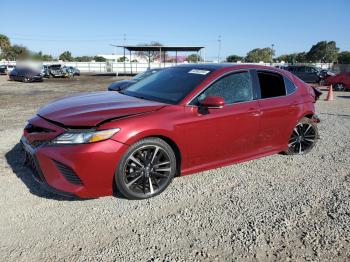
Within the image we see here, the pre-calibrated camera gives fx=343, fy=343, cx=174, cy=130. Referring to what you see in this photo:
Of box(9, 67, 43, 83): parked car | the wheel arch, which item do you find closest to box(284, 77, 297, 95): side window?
the wheel arch

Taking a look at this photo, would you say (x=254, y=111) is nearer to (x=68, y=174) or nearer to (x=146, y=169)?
(x=146, y=169)

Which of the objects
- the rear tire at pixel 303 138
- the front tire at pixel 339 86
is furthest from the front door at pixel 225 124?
the front tire at pixel 339 86

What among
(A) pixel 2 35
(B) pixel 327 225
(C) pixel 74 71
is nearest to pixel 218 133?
(B) pixel 327 225

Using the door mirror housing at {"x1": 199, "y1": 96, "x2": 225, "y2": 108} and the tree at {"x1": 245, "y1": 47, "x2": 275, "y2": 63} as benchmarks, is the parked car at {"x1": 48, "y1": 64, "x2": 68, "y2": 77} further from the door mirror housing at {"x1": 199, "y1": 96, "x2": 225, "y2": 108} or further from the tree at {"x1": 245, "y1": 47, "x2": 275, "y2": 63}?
the tree at {"x1": 245, "y1": 47, "x2": 275, "y2": 63}

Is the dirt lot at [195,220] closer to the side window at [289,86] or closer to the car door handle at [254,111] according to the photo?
the car door handle at [254,111]

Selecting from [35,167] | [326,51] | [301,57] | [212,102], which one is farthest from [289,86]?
[301,57]

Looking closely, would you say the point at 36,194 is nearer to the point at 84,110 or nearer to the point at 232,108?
the point at 84,110

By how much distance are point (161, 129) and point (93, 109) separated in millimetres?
821

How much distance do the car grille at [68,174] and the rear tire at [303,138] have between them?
142 inches

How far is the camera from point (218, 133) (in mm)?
4418

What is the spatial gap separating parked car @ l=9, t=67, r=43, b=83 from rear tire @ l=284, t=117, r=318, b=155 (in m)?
27.1

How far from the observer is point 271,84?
528 cm

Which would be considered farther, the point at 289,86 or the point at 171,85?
the point at 289,86

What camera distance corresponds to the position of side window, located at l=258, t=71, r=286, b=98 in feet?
16.7
